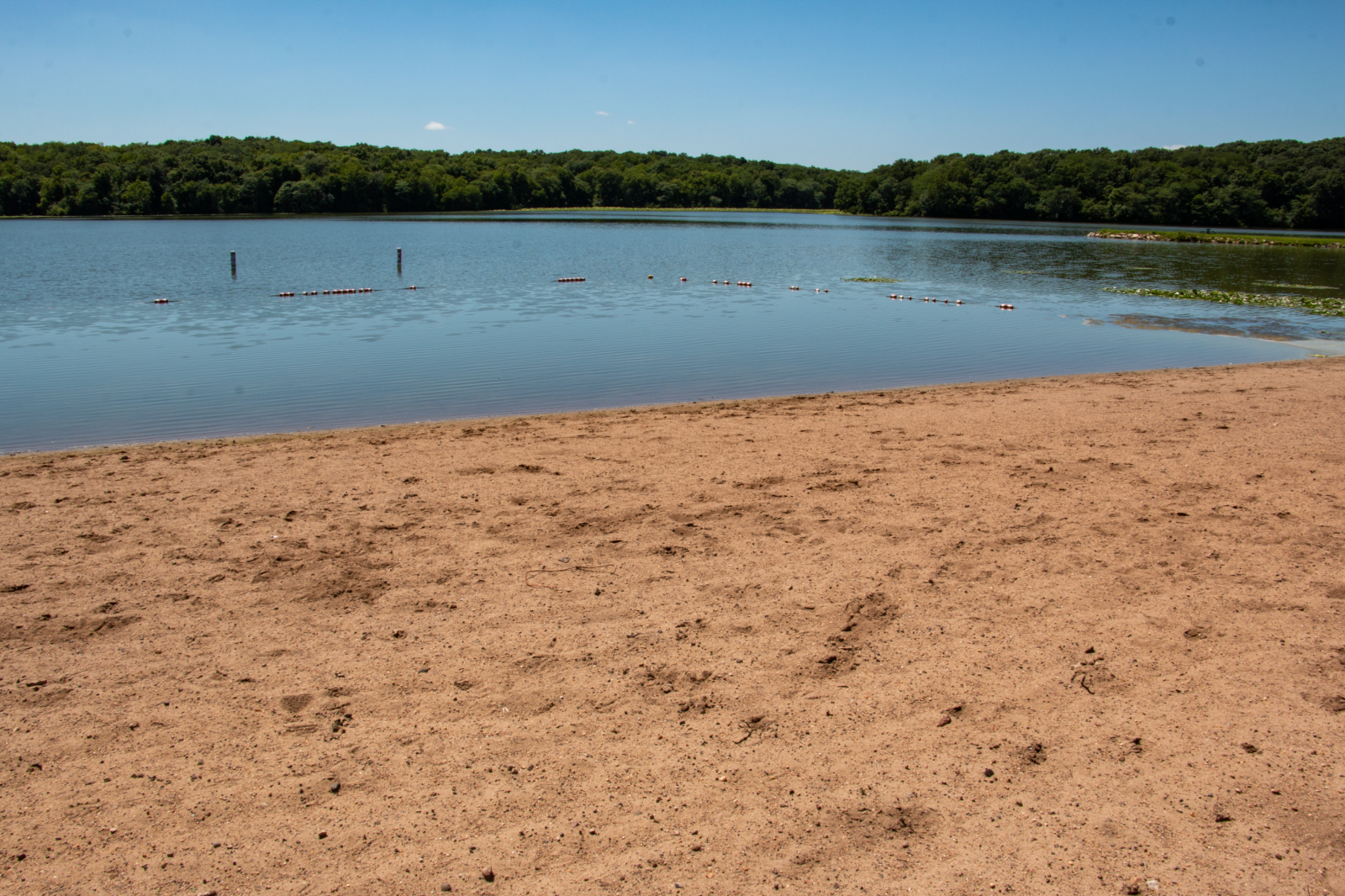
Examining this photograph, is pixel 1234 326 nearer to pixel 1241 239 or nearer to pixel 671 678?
pixel 671 678

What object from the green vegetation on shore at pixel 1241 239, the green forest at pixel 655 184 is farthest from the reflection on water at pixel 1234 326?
the green forest at pixel 655 184

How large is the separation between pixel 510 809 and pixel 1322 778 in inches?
144

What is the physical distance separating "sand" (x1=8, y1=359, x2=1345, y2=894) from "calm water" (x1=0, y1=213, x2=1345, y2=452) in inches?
184

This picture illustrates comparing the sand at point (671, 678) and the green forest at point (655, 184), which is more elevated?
the green forest at point (655, 184)

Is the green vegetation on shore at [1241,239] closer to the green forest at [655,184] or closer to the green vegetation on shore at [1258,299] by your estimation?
the green forest at [655,184]

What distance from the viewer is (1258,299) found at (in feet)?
95.7

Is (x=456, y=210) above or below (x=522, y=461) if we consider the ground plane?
above

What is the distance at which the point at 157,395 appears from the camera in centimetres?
1280

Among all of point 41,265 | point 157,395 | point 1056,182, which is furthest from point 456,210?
point 157,395

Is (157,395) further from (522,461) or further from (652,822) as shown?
(652,822)

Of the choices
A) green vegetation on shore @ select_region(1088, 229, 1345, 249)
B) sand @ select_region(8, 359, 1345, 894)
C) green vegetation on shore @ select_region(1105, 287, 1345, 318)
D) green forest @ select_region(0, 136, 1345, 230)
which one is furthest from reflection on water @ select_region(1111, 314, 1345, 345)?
green forest @ select_region(0, 136, 1345, 230)

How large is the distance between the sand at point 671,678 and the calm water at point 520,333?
466cm

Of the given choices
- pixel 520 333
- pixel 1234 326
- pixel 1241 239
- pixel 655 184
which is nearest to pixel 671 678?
pixel 520 333

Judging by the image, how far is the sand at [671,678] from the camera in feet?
11.0
